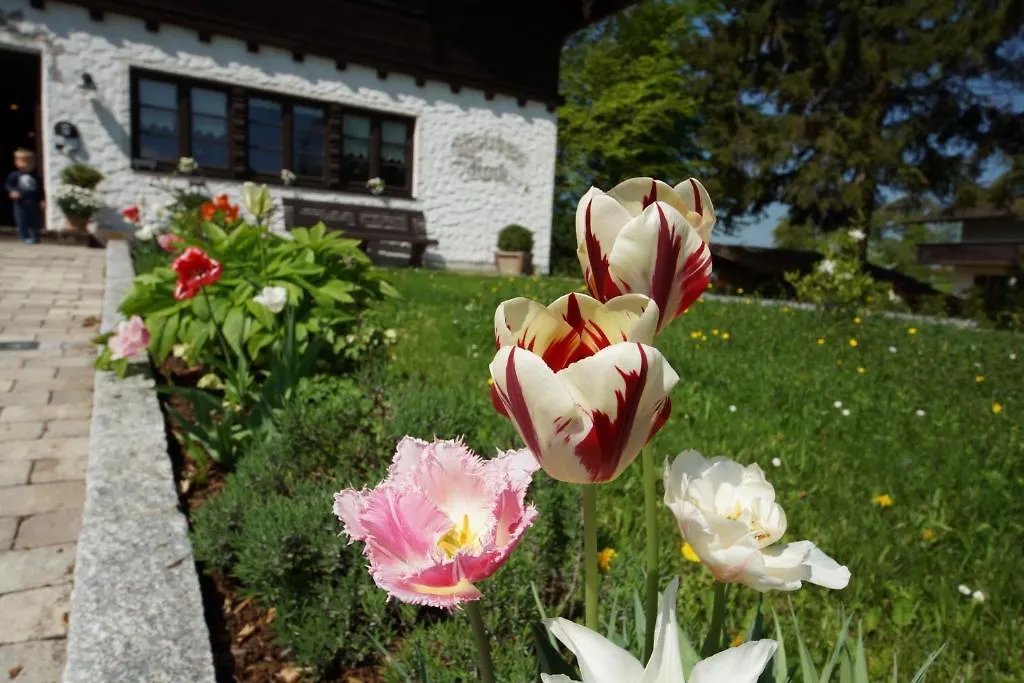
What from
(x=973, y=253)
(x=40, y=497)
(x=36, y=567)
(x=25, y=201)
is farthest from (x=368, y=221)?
(x=973, y=253)

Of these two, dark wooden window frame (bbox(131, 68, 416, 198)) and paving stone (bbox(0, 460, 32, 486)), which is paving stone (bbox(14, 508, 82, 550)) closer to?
paving stone (bbox(0, 460, 32, 486))

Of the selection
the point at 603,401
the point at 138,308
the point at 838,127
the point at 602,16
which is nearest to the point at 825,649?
→ the point at 603,401

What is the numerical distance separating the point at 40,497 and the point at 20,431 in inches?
29.9

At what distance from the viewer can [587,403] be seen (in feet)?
1.74

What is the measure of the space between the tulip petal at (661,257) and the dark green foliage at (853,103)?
17.0 m

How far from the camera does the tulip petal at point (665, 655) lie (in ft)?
1.71

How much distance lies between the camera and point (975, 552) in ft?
7.49

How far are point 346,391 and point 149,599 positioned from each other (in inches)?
50.8

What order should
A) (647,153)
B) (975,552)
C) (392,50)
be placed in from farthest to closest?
(647,153) < (392,50) < (975,552)

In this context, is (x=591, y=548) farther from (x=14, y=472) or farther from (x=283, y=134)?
(x=283, y=134)

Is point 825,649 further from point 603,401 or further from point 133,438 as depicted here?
point 133,438

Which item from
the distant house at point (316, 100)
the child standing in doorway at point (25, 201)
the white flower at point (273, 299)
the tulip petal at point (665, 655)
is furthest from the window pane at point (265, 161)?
the tulip petal at point (665, 655)

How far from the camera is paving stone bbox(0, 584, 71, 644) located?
5.55 feet

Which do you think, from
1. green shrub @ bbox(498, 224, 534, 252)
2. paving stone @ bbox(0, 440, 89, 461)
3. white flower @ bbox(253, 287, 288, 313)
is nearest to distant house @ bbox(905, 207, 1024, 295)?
green shrub @ bbox(498, 224, 534, 252)
